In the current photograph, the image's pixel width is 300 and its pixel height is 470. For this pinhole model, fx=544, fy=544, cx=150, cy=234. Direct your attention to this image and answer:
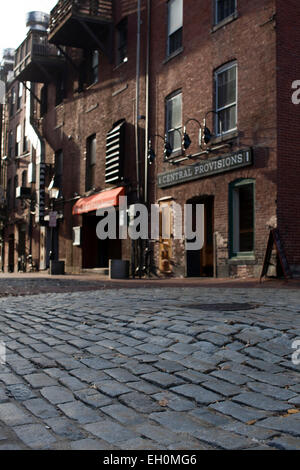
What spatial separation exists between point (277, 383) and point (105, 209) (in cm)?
1785

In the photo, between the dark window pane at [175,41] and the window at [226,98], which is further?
the dark window pane at [175,41]

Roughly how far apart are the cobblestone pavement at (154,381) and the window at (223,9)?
11.0 metres

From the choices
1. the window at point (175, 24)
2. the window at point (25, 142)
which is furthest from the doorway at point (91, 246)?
the window at point (25, 142)

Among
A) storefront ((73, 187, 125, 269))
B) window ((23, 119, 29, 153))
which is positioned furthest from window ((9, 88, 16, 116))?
storefront ((73, 187, 125, 269))

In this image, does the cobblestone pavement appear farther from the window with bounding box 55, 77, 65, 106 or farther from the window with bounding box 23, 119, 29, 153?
the window with bounding box 23, 119, 29, 153

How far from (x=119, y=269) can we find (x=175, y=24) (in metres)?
8.12

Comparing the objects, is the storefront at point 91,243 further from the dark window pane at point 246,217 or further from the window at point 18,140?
the window at point 18,140

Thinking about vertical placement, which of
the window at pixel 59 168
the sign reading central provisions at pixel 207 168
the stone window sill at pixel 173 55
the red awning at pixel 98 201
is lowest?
the red awning at pixel 98 201

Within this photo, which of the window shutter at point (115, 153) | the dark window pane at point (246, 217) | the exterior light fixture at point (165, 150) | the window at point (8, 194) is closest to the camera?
the dark window pane at point (246, 217)

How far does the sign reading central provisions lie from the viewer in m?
13.7

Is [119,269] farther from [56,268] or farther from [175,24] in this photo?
[175,24]

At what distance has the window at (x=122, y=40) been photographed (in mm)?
21016
